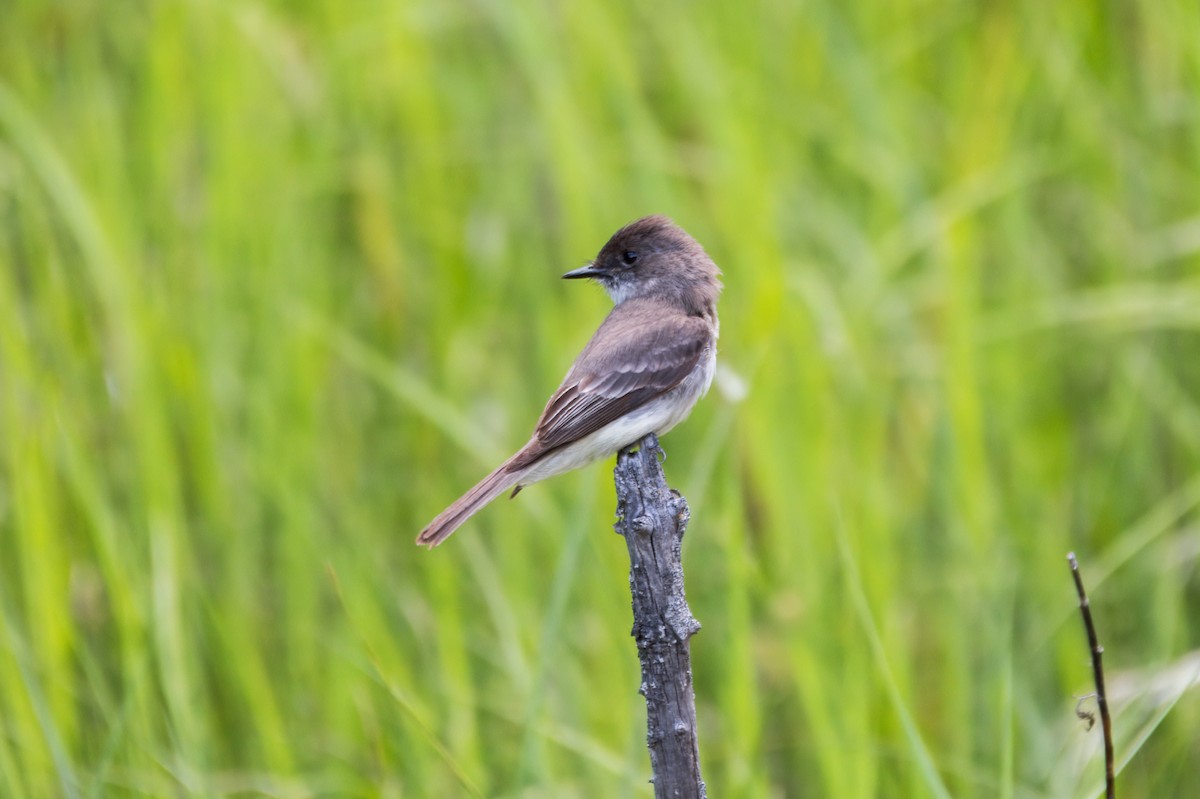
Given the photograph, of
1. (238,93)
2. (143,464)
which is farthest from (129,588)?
(238,93)

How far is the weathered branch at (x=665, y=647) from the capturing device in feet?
7.43

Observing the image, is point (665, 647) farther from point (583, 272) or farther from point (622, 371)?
point (583, 272)

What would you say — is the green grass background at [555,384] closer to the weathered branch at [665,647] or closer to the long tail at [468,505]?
the long tail at [468,505]

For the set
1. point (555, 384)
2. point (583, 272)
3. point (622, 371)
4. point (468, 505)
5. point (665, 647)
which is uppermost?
point (583, 272)

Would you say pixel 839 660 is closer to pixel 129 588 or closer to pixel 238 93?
pixel 129 588

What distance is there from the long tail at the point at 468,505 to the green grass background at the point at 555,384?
0.24m

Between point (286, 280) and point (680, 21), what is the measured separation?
1.75m

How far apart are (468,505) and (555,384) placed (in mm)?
Answer: 1254

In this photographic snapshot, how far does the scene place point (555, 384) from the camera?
464cm

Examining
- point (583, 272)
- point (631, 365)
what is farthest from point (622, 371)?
point (583, 272)

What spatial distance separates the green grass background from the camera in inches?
151

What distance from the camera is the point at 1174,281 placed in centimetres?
515

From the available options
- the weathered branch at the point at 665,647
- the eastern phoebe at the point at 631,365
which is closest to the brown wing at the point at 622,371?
the eastern phoebe at the point at 631,365

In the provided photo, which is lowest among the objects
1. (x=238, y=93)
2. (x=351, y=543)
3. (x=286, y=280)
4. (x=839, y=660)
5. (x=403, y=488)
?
(x=839, y=660)
